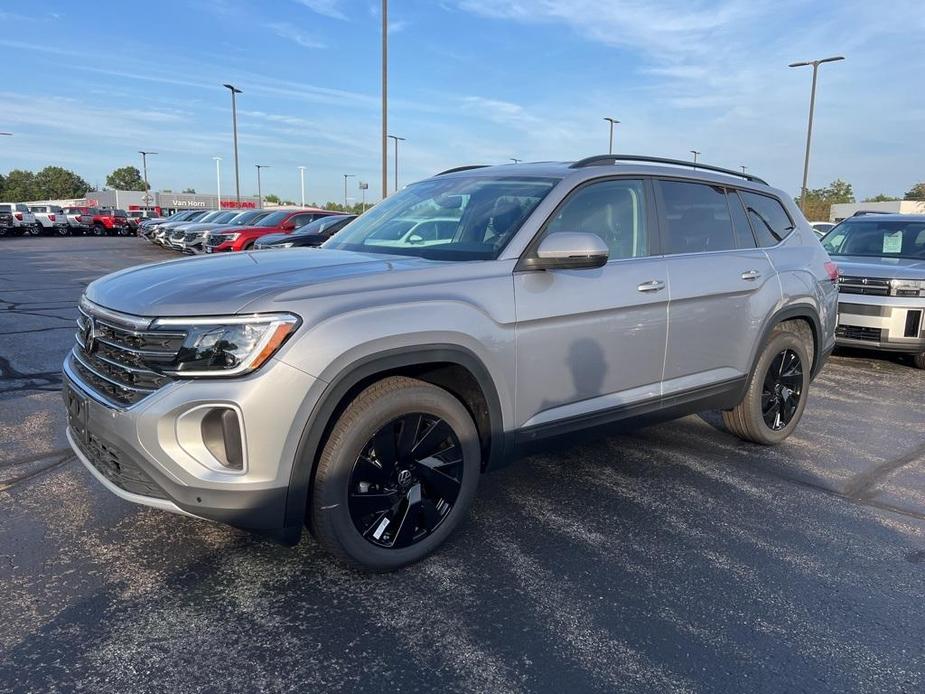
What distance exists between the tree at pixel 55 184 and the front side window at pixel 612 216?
132795 millimetres

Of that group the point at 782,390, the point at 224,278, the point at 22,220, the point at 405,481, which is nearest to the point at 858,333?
the point at 782,390

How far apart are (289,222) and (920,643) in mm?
19248

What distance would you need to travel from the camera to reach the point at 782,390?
4.96 meters

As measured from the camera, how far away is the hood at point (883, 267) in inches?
295

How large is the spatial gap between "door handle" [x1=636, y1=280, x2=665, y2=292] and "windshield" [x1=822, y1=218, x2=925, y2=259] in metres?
5.61

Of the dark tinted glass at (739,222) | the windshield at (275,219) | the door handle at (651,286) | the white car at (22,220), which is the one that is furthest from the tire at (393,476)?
the white car at (22,220)

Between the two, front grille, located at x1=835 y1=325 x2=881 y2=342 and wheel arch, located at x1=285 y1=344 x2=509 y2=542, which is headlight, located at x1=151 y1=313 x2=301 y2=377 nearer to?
wheel arch, located at x1=285 y1=344 x2=509 y2=542

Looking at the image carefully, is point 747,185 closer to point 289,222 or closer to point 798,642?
A: point 798,642

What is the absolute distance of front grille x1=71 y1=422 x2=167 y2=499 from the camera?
2.66 meters

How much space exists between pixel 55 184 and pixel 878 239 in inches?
5233

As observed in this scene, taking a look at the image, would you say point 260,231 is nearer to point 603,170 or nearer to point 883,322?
point 883,322

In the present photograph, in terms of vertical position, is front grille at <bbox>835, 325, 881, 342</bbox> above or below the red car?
below

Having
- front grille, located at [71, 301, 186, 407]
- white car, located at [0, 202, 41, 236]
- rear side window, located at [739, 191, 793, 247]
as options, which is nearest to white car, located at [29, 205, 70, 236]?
white car, located at [0, 202, 41, 236]

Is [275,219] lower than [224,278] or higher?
higher
